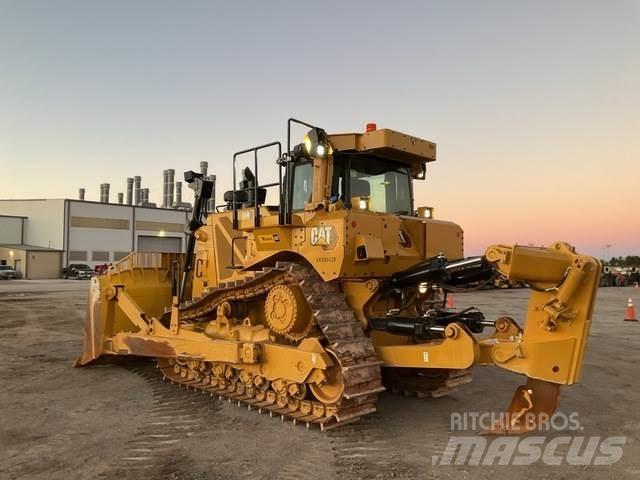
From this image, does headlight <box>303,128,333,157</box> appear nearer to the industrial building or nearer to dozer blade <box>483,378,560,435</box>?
dozer blade <box>483,378,560,435</box>

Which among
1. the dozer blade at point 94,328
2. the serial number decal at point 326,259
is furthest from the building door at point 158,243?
the serial number decal at point 326,259

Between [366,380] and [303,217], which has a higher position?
[303,217]

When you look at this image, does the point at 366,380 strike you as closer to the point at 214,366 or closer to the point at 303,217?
the point at 303,217

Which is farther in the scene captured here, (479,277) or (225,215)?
(225,215)

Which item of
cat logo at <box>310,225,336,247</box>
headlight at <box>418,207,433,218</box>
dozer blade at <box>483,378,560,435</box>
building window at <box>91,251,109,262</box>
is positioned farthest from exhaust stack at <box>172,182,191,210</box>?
dozer blade at <box>483,378,560,435</box>

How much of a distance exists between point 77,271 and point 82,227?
622 cm

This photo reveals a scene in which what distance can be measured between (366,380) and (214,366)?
2574 millimetres

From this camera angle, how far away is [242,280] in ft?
22.1

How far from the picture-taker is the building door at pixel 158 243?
5709cm

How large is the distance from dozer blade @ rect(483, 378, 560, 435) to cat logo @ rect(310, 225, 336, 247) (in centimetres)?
245

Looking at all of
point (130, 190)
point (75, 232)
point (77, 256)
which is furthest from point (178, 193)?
point (77, 256)

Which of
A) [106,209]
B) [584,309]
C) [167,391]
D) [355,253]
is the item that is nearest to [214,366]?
[167,391]

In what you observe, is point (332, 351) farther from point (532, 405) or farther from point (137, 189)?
point (137, 189)

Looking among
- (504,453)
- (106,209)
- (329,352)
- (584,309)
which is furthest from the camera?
(106,209)
